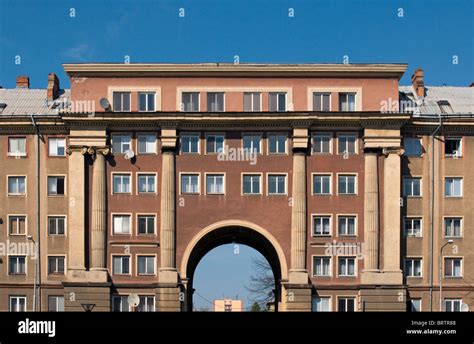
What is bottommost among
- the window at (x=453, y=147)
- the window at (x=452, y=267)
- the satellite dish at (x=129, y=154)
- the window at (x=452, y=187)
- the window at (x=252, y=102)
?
the window at (x=452, y=267)

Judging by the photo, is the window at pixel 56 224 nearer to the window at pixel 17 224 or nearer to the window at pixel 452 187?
the window at pixel 17 224

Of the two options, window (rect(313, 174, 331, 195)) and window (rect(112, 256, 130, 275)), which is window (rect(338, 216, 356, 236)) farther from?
window (rect(112, 256, 130, 275))

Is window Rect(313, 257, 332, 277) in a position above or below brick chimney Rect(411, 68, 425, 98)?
below

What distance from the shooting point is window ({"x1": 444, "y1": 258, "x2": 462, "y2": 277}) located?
194ft

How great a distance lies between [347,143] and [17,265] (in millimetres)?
27307

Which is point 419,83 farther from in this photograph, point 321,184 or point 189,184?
point 189,184

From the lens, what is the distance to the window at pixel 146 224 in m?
59.2

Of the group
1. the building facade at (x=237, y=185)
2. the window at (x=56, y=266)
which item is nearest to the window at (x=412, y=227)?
the building facade at (x=237, y=185)

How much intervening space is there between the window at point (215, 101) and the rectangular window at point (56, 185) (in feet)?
42.2

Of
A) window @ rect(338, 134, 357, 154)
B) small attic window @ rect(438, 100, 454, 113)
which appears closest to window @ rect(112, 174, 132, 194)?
window @ rect(338, 134, 357, 154)

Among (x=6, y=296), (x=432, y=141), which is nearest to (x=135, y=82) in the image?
(x=6, y=296)

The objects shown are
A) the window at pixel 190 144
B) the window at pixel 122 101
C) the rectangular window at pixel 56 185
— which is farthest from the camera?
the window at pixel 122 101

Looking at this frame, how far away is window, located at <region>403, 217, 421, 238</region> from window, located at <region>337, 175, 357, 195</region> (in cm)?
Result: 487

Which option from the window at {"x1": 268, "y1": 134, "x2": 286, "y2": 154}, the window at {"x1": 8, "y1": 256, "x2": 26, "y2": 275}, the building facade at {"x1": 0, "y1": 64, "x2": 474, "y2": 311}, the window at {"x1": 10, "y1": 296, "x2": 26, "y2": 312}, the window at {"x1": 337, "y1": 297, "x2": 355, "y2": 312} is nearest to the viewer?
the window at {"x1": 337, "y1": 297, "x2": 355, "y2": 312}
